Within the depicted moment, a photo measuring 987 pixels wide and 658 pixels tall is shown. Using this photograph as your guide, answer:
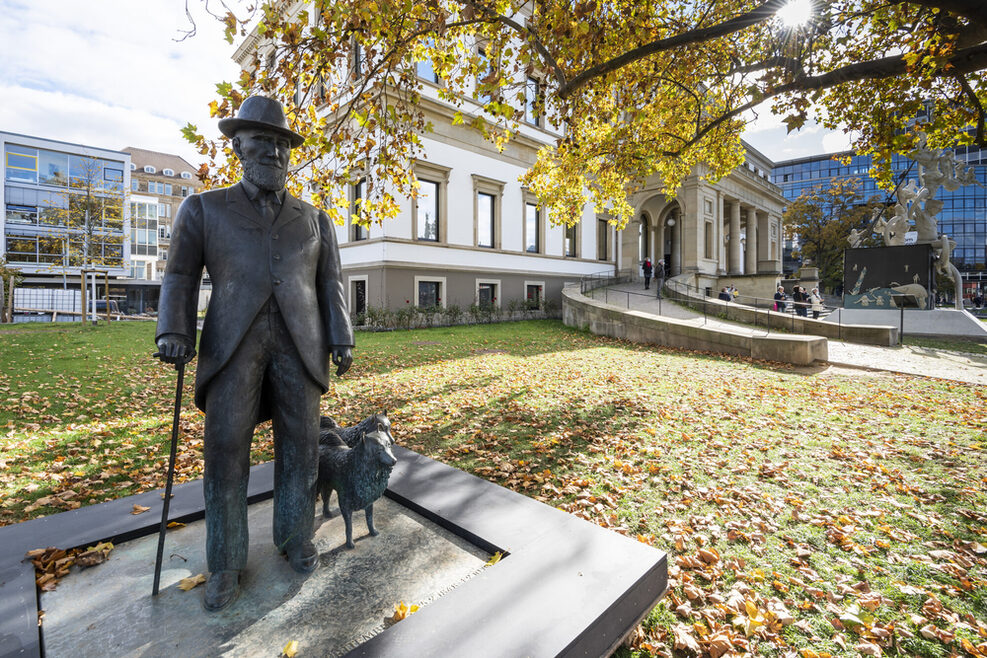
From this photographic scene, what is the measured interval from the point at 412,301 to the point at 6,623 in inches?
756

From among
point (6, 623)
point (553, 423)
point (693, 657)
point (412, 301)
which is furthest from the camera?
point (412, 301)

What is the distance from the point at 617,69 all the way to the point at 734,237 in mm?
30672

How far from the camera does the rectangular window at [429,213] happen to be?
2130 centimetres

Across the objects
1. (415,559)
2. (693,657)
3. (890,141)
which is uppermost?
(890,141)

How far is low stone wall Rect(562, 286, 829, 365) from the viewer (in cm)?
1153

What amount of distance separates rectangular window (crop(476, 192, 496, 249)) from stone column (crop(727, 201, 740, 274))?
2129cm

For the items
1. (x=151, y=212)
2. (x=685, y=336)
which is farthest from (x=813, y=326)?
(x=151, y=212)

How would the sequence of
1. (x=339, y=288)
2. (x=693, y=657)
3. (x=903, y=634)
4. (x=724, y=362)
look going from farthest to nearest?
1. (x=724, y=362)
2. (x=339, y=288)
3. (x=903, y=634)
4. (x=693, y=657)

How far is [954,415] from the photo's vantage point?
6.89 metres

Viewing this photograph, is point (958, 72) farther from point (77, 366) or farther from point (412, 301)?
point (412, 301)

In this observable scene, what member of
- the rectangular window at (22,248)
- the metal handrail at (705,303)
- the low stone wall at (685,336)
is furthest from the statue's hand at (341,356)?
the rectangular window at (22,248)

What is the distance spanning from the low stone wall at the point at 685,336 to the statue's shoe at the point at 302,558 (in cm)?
1259

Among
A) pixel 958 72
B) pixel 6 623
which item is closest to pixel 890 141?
pixel 958 72

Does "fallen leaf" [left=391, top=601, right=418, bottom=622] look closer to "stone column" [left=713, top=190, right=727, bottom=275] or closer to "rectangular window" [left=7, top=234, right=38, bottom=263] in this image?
"stone column" [left=713, top=190, right=727, bottom=275]
